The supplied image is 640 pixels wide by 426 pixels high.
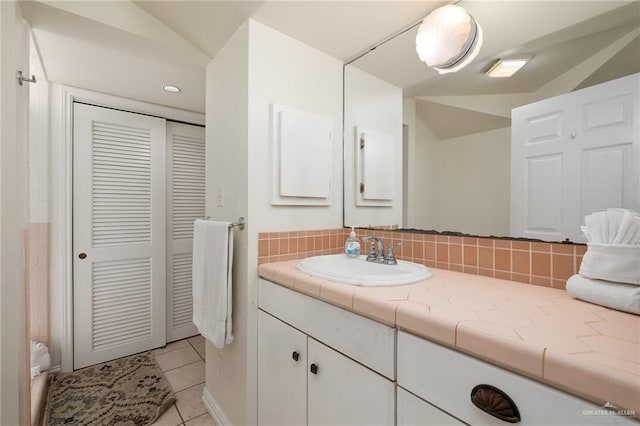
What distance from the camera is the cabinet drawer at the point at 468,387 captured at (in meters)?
0.48

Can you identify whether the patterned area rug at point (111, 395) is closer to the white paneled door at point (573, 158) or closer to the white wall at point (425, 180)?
the white wall at point (425, 180)

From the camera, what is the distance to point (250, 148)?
1.29m

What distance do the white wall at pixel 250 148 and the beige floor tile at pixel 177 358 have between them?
0.66m

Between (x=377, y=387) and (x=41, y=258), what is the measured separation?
2.31 metres

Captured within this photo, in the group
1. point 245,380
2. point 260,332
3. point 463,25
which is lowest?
point 245,380

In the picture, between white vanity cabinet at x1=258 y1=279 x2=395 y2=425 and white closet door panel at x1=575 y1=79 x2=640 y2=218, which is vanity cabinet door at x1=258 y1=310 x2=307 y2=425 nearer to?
white vanity cabinet at x1=258 y1=279 x2=395 y2=425

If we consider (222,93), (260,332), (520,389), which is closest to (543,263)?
(520,389)

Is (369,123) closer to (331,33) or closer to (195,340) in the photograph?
(331,33)

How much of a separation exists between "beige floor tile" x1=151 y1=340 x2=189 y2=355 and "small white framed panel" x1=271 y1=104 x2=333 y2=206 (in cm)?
185

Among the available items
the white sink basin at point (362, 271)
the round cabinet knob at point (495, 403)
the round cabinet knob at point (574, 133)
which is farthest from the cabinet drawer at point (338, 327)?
the round cabinet knob at point (574, 133)

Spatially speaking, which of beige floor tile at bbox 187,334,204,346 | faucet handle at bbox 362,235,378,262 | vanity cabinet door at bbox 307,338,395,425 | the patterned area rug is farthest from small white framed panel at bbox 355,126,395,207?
beige floor tile at bbox 187,334,204,346

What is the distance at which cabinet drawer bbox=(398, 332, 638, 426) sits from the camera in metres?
0.48

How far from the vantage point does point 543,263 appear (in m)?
0.96

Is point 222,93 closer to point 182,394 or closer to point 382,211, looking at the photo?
point 382,211
